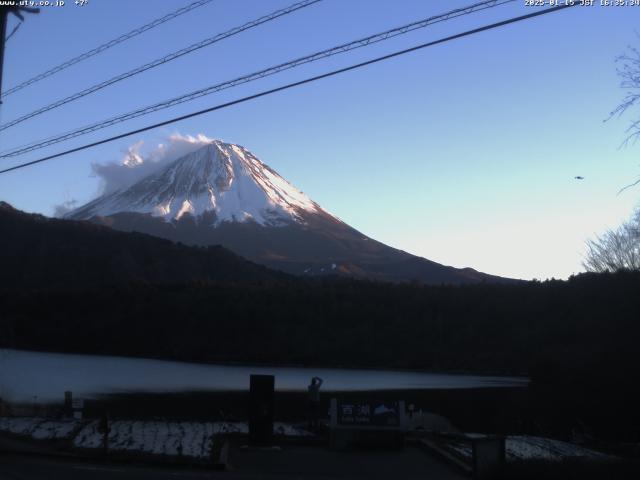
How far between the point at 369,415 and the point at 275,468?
3.00 m

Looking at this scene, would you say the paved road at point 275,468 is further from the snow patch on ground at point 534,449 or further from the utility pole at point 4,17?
the utility pole at point 4,17

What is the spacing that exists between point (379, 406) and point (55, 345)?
259 ft

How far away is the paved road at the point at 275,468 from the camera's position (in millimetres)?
14391

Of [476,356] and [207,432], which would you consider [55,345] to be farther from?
[207,432]

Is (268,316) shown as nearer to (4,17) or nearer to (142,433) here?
(142,433)

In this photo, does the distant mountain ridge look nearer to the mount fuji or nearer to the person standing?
the mount fuji

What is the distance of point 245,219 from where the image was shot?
19250 centimetres

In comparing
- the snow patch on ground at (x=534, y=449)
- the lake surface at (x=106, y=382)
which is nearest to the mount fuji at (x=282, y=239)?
the lake surface at (x=106, y=382)

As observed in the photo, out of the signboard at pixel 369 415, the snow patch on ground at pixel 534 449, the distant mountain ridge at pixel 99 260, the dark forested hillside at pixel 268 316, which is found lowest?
the snow patch on ground at pixel 534 449

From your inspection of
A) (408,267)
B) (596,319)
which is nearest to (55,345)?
(596,319)

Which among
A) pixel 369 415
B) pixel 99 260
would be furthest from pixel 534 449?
pixel 99 260

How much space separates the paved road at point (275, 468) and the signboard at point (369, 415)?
0.66m

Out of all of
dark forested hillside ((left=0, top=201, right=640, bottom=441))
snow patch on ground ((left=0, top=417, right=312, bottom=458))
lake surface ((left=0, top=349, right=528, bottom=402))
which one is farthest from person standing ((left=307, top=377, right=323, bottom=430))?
dark forested hillside ((left=0, top=201, right=640, bottom=441))

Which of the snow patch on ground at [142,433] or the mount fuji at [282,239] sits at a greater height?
the mount fuji at [282,239]
